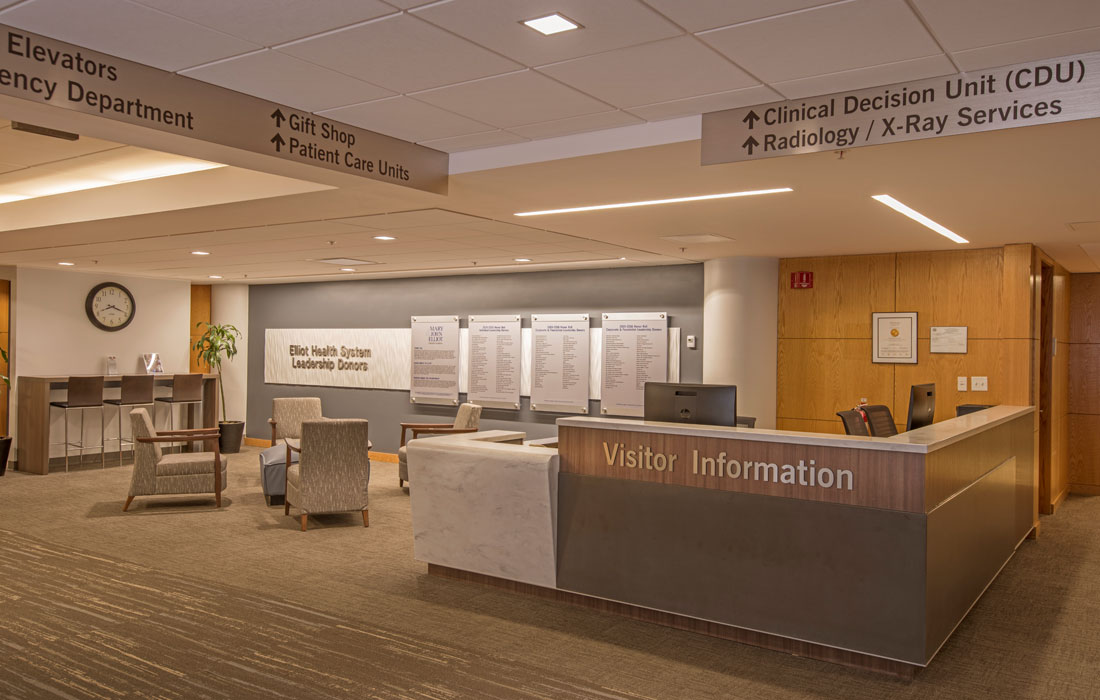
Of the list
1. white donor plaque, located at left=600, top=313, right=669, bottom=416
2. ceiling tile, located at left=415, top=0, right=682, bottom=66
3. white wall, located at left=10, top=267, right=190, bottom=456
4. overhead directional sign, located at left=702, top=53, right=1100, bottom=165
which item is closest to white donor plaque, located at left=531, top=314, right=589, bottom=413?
white donor plaque, located at left=600, top=313, right=669, bottom=416

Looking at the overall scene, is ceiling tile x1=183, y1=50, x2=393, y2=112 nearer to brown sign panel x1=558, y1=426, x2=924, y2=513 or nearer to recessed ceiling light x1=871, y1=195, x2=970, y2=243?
brown sign panel x1=558, y1=426, x2=924, y2=513

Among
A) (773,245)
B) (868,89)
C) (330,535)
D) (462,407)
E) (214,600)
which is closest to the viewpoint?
(868,89)

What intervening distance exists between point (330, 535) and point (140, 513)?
212cm

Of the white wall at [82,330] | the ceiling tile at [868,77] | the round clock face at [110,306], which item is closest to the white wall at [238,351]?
the white wall at [82,330]

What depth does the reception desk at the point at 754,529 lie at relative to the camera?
3.87m

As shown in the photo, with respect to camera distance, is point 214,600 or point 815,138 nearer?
point 815,138

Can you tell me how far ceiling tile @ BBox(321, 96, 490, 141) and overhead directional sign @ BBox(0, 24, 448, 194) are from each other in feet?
0.30

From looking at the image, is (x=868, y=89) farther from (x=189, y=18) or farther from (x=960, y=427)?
(x=189, y=18)

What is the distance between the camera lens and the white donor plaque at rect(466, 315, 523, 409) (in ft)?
33.6

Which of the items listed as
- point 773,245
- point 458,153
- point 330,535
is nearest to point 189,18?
point 458,153

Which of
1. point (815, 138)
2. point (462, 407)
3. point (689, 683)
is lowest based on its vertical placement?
point (689, 683)

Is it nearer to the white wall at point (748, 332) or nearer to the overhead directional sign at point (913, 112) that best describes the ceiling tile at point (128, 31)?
the overhead directional sign at point (913, 112)

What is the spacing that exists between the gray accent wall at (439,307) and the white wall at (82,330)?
1.18 metres

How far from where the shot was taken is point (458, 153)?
465cm
